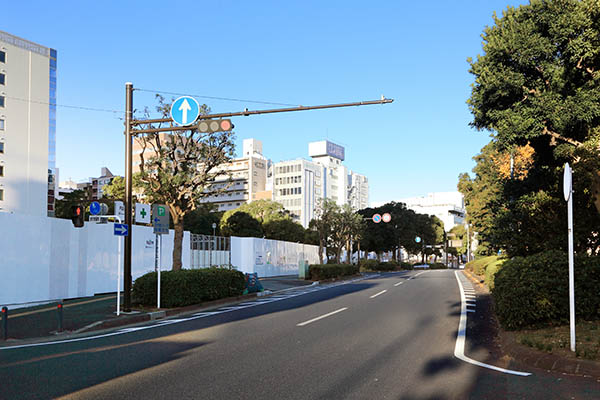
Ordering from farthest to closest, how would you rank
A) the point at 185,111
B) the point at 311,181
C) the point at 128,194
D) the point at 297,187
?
the point at 311,181
the point at 297,187
the point at 128,194
the point at 185,111

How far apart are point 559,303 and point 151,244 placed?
66.1 feet

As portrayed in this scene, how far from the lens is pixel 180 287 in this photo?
17.0m

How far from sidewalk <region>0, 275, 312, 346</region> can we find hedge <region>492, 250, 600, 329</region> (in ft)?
32.6

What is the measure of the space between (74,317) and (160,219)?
13.6 ft

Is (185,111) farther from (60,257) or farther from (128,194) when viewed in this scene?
(60,257)

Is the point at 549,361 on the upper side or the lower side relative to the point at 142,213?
lower

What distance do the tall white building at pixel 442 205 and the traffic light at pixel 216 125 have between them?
567 ft

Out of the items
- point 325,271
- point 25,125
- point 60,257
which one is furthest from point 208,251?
point 25,125

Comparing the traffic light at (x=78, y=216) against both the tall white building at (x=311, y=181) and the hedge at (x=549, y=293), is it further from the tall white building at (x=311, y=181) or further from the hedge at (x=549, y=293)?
the tall white building at (x=311, y=181)

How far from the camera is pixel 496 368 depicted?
7.77 metres

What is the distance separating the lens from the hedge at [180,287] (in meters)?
16.8

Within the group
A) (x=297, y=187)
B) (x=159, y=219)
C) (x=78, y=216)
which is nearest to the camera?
(x=78, y=216)

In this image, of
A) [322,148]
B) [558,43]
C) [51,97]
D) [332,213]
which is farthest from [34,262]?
[322,148]

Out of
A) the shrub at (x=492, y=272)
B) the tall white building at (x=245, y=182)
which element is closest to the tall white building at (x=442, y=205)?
the tall white building at (x=245, y=182)
